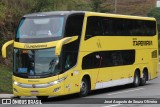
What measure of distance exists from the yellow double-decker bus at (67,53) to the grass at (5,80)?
3.42m

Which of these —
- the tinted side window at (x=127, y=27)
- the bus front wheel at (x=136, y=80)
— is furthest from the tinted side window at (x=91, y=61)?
the bus front wheel at (x=136, y=80)

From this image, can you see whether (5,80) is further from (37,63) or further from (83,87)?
(37,63)

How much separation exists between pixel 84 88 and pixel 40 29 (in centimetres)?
343

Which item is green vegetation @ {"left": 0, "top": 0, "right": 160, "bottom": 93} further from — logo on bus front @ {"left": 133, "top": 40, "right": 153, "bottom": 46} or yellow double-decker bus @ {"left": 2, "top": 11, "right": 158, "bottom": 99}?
logo on bus front @ {"left": 133, "top": 40, "right": 153, "bottom": 46}

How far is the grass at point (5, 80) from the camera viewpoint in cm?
2395

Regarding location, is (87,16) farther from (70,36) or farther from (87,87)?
(87,87)

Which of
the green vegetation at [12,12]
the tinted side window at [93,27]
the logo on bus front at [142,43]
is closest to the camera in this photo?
the tinted side window at [93,27]

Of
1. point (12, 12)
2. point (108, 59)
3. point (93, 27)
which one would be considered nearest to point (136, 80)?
point (108, 59)

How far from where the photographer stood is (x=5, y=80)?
25719 mm

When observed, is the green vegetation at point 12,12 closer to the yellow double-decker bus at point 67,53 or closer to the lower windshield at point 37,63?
the lower windshield at point 37,63

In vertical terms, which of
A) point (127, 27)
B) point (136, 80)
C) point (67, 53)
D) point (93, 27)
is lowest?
point (136, 80)

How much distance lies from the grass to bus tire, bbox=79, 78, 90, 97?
167 inches

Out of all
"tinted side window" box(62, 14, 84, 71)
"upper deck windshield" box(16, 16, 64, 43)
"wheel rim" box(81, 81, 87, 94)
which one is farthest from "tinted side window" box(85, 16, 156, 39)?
"wheel rim" box(81, 81, 87, 94)

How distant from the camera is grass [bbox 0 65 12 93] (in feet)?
78.6
